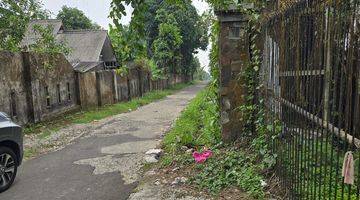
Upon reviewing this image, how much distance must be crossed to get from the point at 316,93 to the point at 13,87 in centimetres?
1019

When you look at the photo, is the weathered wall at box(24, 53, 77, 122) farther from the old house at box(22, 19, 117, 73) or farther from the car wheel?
the old house at box(22, 19, 117, 73)

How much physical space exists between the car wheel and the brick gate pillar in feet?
11.4

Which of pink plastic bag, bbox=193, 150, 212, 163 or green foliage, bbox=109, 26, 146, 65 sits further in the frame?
pink plastic bag, bbox=193, 150, 212, 163

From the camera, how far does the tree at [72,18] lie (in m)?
45.8

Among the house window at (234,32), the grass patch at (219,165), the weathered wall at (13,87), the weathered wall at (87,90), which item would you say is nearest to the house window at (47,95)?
the weathered wall at (13,87)

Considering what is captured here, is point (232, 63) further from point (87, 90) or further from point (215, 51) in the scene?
point (87, 90)

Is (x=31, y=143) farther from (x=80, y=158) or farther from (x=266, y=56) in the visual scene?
(x=266, y=56)

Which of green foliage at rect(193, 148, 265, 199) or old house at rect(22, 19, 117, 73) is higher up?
old house at rect(22, 19, 117, 73)

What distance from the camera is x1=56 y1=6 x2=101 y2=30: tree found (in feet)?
150

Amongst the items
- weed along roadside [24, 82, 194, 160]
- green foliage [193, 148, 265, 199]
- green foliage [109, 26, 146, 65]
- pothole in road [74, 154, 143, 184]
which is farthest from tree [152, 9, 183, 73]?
green foliage [109, 26, 146, 65]

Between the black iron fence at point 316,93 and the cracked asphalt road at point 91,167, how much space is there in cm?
262

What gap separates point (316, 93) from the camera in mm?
2961

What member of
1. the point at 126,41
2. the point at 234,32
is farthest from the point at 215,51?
the point at 126,41

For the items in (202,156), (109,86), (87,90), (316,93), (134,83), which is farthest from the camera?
(134,83)
